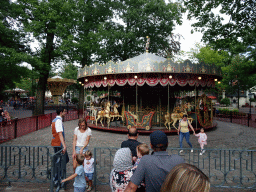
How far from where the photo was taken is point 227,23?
441 inches

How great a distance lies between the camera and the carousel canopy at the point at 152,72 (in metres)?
11.7

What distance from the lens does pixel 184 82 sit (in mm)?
12523

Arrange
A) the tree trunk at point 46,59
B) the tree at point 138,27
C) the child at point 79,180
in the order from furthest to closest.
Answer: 1. the tree at point 138,27
2. the tree trunk at point 46,59
3. the child at point 79,180

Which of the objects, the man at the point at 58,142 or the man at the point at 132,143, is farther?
the man at the point at 58,142

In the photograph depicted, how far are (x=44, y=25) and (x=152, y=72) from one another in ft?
39.9

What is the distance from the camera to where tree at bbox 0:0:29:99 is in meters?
15.4

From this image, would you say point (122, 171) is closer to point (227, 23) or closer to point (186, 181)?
point (186, 181)

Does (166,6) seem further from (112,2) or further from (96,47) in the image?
(96,47)

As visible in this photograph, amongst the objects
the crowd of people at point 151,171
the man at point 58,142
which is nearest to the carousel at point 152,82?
the man at point 58,142

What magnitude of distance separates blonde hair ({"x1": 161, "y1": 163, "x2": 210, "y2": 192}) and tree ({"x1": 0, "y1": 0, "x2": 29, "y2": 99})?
17.2 metres

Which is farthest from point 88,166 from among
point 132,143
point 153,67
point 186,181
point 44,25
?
point 44,25

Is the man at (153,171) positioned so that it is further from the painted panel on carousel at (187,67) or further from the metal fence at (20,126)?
the painted panel on carousel at (187,67)

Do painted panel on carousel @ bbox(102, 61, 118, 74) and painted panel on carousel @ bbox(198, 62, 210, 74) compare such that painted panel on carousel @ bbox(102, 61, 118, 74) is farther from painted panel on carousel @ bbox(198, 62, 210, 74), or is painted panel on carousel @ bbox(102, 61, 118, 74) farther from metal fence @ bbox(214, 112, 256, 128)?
metal fence @ bbox(214, 112, 256, 128)

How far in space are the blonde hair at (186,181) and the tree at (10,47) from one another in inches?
679
